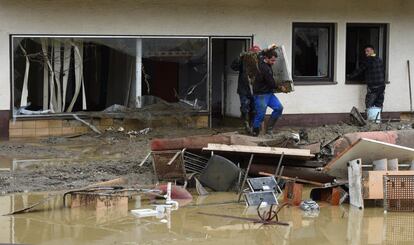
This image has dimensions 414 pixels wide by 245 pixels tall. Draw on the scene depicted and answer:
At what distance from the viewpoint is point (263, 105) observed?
45.6ft

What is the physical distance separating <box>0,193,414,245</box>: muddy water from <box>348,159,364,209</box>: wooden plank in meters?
0.11

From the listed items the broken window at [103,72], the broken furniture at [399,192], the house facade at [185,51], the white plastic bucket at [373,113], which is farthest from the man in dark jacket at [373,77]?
the broken furniture at [399,192]

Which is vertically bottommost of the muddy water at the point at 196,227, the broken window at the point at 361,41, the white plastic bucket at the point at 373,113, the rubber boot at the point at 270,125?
the muddy water at the point at 196,227

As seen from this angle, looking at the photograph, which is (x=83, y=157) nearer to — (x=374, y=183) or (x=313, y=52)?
(x=374, y=183)

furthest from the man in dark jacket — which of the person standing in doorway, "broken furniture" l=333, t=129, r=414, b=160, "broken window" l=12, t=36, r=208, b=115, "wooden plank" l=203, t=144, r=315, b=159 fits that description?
"wooden plank" l=203, t=144, r=315, b=159


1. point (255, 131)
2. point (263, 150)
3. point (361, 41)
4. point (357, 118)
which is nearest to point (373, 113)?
point (357, 118)

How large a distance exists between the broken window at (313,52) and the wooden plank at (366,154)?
6.84 meters

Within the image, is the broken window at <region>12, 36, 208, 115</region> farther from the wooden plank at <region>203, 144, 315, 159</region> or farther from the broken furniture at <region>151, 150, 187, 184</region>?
the wooden plank at <region>203, 144, 315, 159</region>

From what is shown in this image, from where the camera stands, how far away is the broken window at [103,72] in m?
13.9

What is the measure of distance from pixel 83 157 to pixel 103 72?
3386 millimetres

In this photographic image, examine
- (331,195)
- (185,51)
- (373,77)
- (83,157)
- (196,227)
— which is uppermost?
(185,51)

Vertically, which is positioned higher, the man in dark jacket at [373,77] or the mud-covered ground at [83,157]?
the man in dark jacket at [373,77]

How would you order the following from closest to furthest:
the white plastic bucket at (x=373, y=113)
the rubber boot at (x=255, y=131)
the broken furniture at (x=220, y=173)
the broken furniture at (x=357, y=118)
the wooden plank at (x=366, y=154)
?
the wooden plank at (x=366, y=154), the broken furniture at (x=220, y=173), the rubber boot at (x=255, y=131), the broken furniture at (x=357, y=118), the white plastic bucket at (x=373, y=113)

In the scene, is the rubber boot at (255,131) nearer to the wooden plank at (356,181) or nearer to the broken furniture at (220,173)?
the broken furniture at (220,173)
